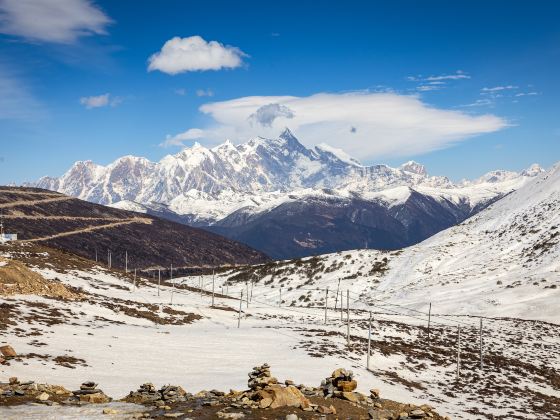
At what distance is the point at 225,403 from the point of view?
19.4 meters

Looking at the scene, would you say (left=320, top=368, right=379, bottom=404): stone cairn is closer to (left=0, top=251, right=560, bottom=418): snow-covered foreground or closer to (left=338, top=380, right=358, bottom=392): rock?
(left=338, top=380, right=358, bottom=392): rock

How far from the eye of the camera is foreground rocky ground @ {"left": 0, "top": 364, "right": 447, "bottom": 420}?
1742 centimetres

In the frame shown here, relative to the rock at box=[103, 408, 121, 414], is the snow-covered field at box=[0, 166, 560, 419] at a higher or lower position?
lower

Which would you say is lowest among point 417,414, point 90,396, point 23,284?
point 90,396

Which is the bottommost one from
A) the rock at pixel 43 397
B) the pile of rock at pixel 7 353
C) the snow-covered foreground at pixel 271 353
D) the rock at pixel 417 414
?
the snow-covered foreground at pixel 271 353

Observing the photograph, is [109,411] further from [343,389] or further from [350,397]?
[343,389]

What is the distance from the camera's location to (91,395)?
1967cm

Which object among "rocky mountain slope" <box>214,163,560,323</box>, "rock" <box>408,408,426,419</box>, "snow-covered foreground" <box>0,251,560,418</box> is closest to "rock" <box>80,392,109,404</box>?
"snow-covered foreground" <box>0,251,560,418</box>

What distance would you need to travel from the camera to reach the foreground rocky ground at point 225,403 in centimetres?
1742

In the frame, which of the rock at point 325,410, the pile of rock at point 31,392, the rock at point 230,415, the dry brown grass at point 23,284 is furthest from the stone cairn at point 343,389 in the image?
the dry brown grass at point 23,284

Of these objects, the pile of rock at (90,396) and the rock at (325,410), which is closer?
the rock at (325,410)

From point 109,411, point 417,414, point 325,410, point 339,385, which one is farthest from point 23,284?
point 417,414

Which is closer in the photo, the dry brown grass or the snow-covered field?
the snow-covered field

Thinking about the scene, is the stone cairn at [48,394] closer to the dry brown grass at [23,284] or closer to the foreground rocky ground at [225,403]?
the foreground rocky ground at [225,403]
